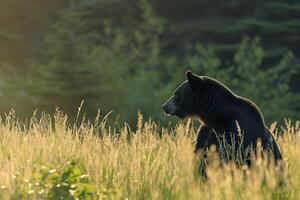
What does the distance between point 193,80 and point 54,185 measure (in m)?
2.65

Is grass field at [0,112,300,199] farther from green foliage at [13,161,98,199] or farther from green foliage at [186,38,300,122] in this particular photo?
green foliage at [186,38,300,122]

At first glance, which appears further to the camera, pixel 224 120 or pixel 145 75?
pixel 145 75

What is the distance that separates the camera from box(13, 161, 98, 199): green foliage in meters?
6.19

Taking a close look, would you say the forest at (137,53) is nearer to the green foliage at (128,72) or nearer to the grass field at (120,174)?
the green foliage at (128,72)

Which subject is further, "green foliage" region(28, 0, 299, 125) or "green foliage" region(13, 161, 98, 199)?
"green foliage" region(28, 0, 299, 125)

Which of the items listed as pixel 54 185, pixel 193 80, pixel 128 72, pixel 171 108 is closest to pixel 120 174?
pixel 54 185

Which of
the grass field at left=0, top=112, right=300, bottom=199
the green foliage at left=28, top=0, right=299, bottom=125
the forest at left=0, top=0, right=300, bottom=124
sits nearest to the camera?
the grass field at left=0, top=112, right=300, bottom=199

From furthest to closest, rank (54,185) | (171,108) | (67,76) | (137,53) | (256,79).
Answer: (137,53) → (256,79) → (67,76) → (171,108) → (54,185)

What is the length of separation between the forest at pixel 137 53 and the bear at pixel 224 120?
16055 mm

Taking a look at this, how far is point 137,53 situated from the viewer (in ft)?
98.6

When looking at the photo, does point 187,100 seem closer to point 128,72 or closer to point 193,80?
point 193,80

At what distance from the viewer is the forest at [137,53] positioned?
25203mm

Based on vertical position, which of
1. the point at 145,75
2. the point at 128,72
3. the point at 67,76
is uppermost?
the point at 128,72

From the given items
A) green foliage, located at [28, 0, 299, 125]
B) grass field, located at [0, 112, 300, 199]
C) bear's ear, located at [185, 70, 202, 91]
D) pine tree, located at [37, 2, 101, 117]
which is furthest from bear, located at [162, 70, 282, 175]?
green foliage, located at [28, 0, 299, 125]
